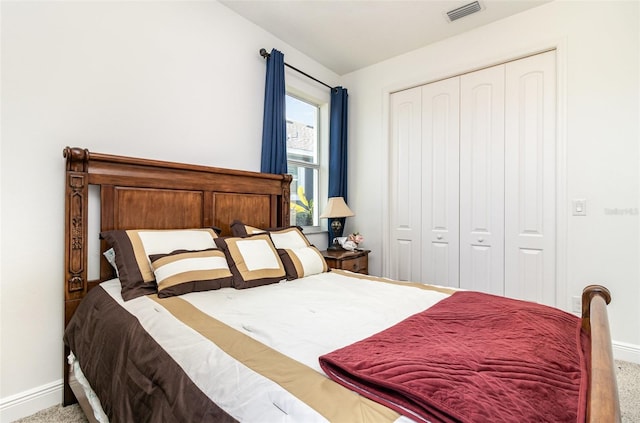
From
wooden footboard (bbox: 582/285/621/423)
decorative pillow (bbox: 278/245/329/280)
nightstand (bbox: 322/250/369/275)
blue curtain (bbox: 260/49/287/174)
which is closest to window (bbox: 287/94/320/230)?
blue curtain (bbox: 260/49/287/174)

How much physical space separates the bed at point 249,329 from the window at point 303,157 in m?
1.02

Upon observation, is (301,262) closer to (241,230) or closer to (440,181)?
(241,230)

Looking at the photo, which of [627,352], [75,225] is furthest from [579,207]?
[75,225]

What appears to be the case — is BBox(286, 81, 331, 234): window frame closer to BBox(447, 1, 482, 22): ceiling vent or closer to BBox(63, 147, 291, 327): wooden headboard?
BBox(63, 147, 291, 327): wooden headboard

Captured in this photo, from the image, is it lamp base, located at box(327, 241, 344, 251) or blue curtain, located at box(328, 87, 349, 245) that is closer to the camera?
lamp base, located at box(327, 241, 344, 251)

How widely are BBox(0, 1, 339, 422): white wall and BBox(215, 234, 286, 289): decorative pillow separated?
0.85m

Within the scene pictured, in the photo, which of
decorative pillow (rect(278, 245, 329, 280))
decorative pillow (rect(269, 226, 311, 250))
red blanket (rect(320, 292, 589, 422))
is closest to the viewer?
red blanket (rect(320, 292, 589, 422))

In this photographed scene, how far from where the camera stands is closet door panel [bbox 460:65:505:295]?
286 centimetres

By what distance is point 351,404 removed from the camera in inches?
28.1

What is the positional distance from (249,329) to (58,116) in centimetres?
166

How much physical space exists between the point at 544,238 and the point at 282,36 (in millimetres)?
2907

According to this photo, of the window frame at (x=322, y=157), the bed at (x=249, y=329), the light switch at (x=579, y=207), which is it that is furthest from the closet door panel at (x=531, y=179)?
the window frame at (x=322, y=157)

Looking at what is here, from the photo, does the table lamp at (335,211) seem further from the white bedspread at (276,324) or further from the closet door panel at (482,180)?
the white bedspread at (276,324)

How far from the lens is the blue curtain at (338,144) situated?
11.8 feet
